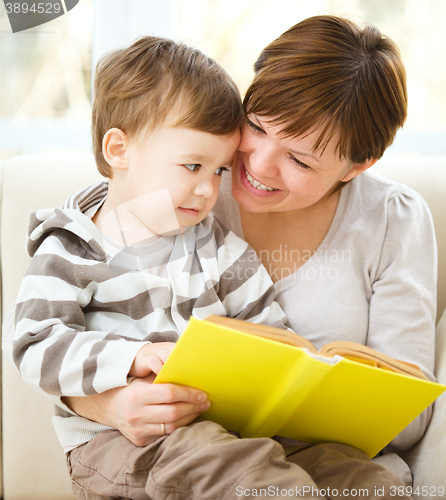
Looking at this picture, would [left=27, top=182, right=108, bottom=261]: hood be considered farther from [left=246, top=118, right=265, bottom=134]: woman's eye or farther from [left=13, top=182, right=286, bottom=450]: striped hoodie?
[left=246, top=118, right=265, bottom=134]: woman's eye

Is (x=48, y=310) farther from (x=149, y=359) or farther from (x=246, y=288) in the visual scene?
(x=246, y=288)

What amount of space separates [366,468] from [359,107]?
685 mm

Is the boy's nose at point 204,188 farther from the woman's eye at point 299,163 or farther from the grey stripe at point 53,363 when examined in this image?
the grey stripe at point 53,363

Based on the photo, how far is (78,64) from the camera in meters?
1.67

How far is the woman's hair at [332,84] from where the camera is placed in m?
0.94

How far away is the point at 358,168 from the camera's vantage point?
3.64ft

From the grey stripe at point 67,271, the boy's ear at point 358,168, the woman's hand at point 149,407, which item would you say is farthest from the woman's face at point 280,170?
the woman's hand at point 149,407

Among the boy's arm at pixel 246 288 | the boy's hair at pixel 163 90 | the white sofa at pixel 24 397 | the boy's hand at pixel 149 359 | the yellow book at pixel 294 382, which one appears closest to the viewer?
the yellow book at pixel 294 382

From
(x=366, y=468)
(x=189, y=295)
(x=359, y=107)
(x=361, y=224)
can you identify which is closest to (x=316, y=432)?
(x=366, y=468)

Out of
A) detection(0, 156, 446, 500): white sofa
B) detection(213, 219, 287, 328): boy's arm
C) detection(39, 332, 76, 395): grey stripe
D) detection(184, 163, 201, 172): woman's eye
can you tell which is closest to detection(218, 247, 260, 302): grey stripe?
detection(213, 219, 287, 328): boy's arm

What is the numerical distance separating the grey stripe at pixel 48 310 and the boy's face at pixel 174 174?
0.81 ft

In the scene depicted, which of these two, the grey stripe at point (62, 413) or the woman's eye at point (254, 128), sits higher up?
the woman's eye at point (254, 128)

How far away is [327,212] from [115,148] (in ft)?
1.77

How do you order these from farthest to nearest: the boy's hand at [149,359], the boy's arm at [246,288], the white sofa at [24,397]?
the white sofa at [24,397], the boy's arm at [246,288], the boy's hand at [149,359]
